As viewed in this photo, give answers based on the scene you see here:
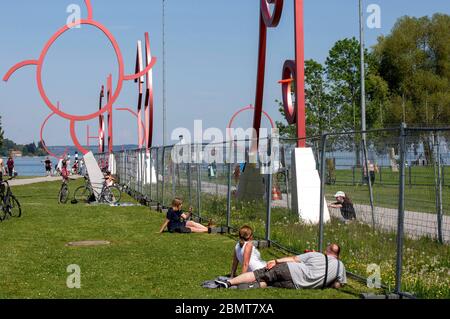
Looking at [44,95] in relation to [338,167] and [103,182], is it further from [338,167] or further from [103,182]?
[338,167]

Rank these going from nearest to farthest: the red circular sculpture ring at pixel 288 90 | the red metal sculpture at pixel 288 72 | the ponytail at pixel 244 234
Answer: the ponytail at pixel 244 234 < the red metal sculpture at pixel 288 72 < the red circular sculpture ring at pixel 288 90

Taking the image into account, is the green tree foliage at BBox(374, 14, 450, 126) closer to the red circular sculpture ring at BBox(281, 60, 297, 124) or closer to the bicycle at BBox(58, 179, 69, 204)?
the bicycle at BBox(58, 179, 69, 204)

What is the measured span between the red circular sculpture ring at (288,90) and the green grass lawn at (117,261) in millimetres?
4104

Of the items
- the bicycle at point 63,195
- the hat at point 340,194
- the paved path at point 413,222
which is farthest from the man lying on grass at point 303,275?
the bicycle at point 63,195

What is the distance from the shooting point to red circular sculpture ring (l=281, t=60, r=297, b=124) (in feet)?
64.8

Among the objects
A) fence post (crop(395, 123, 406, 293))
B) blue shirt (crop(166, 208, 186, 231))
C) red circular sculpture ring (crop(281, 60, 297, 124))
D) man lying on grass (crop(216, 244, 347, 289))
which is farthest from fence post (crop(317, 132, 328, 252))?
red circular sculpture ring (crop(281, 60, 297, 124))

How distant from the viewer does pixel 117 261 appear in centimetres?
1262

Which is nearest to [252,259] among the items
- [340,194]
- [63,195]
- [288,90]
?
[340,194]

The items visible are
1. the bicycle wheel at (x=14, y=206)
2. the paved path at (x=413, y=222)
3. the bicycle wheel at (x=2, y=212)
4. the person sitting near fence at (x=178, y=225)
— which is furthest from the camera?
the bicycle wheel at (x=14, y=206)

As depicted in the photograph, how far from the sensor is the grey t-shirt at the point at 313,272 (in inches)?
392

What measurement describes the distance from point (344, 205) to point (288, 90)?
9955 millimetres

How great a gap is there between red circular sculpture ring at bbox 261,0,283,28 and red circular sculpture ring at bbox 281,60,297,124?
1220mm

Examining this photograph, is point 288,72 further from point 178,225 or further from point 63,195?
point 63,195

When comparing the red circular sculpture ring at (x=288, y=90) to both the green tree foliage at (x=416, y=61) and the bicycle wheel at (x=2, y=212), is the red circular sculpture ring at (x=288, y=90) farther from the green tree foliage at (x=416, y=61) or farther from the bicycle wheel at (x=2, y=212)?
the green tree foliage at (x=416, y=61)
